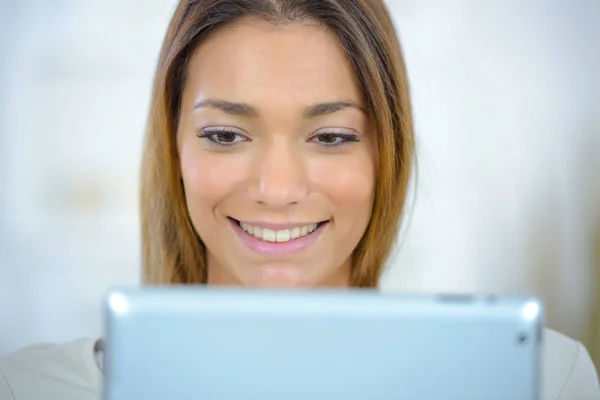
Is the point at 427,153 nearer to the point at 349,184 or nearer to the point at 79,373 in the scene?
the point at 349,184

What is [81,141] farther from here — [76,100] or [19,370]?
[19,370]

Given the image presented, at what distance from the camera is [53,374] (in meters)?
1.43

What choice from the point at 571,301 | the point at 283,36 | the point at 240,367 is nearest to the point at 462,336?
the point at 240,367

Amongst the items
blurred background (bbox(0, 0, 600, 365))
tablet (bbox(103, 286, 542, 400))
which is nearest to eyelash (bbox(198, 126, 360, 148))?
tablet (bbox(103, 286, 542, 400))

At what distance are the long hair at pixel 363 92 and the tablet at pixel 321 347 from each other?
2.62 ft

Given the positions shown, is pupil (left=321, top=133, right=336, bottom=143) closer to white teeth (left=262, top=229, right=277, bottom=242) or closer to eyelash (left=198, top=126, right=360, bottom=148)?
eyelash (left=198, top=126, right=360, bottom=148)

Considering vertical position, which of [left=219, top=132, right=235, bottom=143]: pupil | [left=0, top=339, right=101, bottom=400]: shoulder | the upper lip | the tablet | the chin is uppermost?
[left=219, top=132, right=235, bottom=143]: pupil

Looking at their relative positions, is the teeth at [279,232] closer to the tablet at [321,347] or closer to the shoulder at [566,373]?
the shoulder at [566,373]

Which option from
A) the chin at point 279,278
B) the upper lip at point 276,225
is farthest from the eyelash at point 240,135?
the chin at point 279,278

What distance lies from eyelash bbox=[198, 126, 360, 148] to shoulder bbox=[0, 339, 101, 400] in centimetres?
46

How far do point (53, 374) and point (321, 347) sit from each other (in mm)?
931

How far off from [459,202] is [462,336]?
1815 millimetres

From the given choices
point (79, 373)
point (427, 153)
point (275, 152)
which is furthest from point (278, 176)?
point (427, 153)

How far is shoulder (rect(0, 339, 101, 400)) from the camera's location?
4.59 feet
